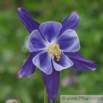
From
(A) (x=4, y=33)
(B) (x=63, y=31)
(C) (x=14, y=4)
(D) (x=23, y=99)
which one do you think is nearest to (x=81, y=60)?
(B) (x=63, y=31)

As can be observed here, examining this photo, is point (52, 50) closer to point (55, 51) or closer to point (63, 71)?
point (55, 51)

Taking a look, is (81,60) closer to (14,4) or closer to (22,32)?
(22,32)

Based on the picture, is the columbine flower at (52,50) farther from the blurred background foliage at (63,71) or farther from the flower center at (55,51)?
the blurred background foliage at (63,71)

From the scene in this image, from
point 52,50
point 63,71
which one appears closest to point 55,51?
point 52,50

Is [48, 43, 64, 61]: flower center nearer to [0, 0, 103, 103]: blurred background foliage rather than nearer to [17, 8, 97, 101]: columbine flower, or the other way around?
[17, 8, 97, 101]: columbine flower

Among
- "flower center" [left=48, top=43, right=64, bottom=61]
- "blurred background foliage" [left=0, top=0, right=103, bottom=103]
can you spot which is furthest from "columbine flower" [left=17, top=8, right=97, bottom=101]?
"blurred background foliage" [left=0, top=0, right=103, bottom=103]
